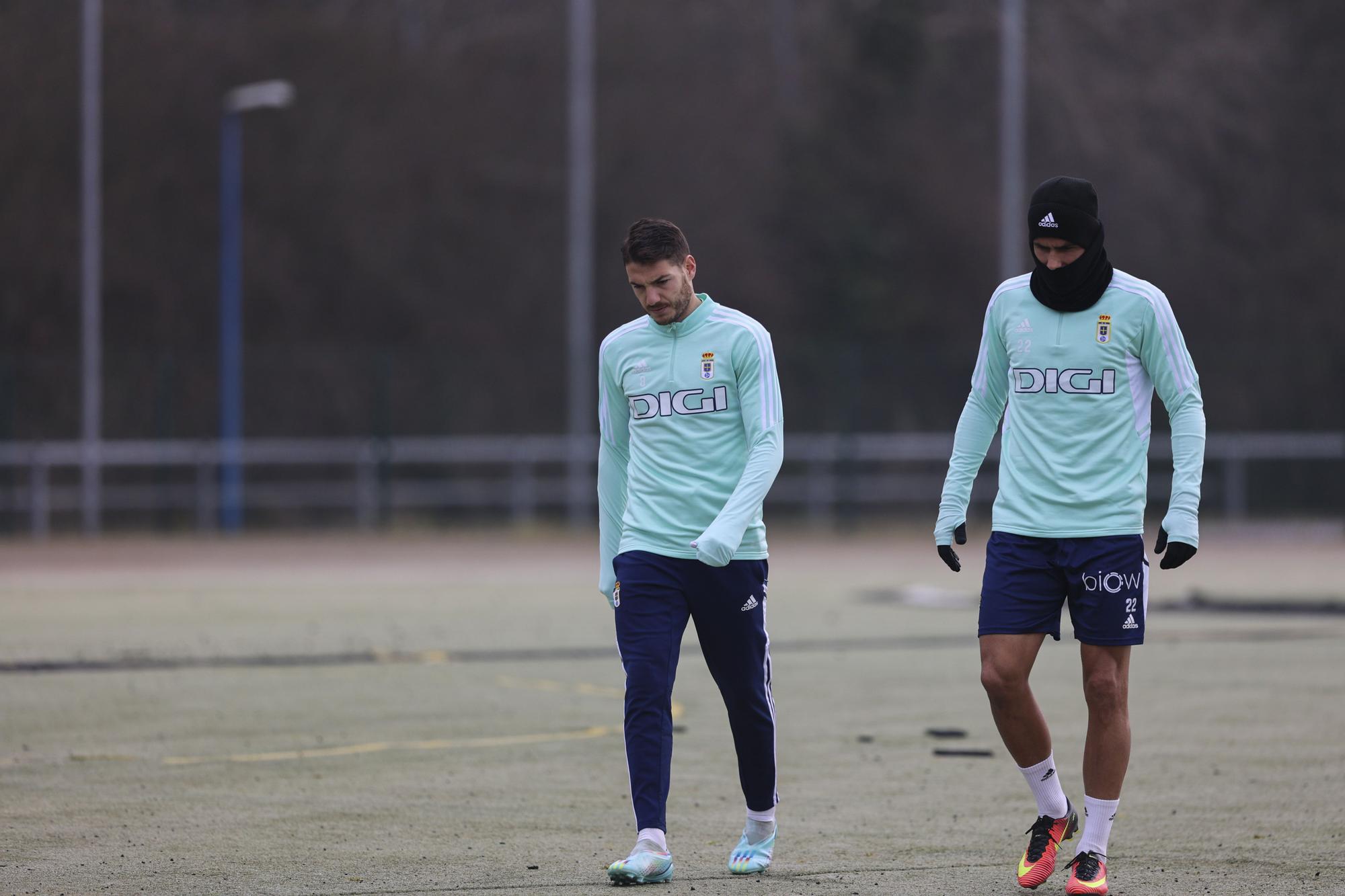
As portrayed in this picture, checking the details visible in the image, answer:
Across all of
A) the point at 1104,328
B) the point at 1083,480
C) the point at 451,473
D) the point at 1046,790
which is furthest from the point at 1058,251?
the point at 451,473

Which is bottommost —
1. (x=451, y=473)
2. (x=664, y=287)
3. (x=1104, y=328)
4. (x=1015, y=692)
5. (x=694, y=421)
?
(x=451, y=473)

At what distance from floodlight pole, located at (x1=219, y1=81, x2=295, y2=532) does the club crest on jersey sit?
23960 mm

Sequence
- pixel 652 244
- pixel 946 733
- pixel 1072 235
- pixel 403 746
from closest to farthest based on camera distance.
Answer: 1. pixel 1072 235
2. pixel 652 244
3. pixel 403 746
4. pixel 946 733

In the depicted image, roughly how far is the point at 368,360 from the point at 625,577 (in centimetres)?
2589

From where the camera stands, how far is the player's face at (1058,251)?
643 centimetres

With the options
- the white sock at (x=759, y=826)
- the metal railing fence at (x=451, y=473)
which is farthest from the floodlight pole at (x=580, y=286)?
the white sock at (x=759, y=826)

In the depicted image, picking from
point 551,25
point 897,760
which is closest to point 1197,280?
point 551,25

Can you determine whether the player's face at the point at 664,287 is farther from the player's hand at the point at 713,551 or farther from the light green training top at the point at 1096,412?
the light green training top at the point at 1096,412

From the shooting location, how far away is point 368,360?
32.1 m

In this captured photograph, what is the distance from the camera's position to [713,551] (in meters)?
6.32

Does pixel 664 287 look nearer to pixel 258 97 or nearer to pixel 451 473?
pixel 258 97

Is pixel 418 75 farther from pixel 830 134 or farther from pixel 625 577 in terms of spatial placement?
pixel 625 577

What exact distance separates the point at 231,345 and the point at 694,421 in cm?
2508

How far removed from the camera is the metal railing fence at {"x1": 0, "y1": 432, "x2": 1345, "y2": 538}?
30.1m
